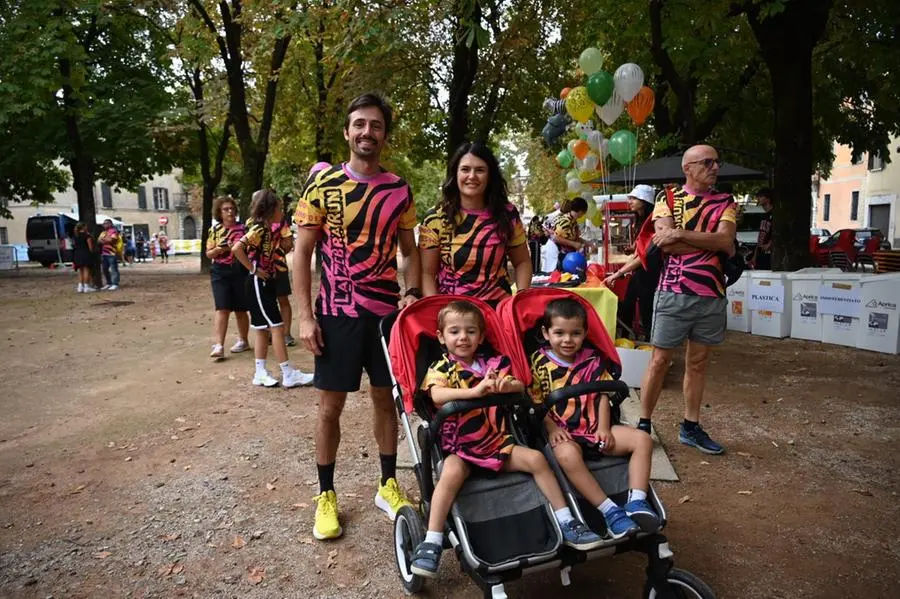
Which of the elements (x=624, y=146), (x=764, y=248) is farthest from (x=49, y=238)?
(x=764, y=248)

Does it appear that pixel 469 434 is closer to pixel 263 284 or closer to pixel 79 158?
pixel 263 284

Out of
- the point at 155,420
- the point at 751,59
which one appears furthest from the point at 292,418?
the point at 751,59

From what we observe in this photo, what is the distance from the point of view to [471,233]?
3420 mm

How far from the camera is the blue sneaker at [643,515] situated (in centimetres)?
243

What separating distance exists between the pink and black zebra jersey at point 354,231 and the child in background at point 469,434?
507mm

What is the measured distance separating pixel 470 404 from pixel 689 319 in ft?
7.68

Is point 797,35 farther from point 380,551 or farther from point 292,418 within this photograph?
point 380,551

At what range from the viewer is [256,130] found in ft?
69.7

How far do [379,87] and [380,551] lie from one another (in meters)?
14.0

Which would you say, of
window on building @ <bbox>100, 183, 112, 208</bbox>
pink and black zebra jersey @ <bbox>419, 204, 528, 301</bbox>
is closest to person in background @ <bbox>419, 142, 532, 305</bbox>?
pink and black zebra jersey @ <bbox>419, 204, 528, 301</bbox>

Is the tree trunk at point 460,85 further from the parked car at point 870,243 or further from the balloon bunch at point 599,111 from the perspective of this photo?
the parked car at point 870,243

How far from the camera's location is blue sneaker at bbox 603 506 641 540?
2.42 metres

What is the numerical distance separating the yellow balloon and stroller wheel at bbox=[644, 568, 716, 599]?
9.49 meters

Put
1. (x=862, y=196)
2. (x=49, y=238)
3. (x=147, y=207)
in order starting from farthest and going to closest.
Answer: (x=147, y=207) < (x=862, y=196) < (x=49, y=238)
